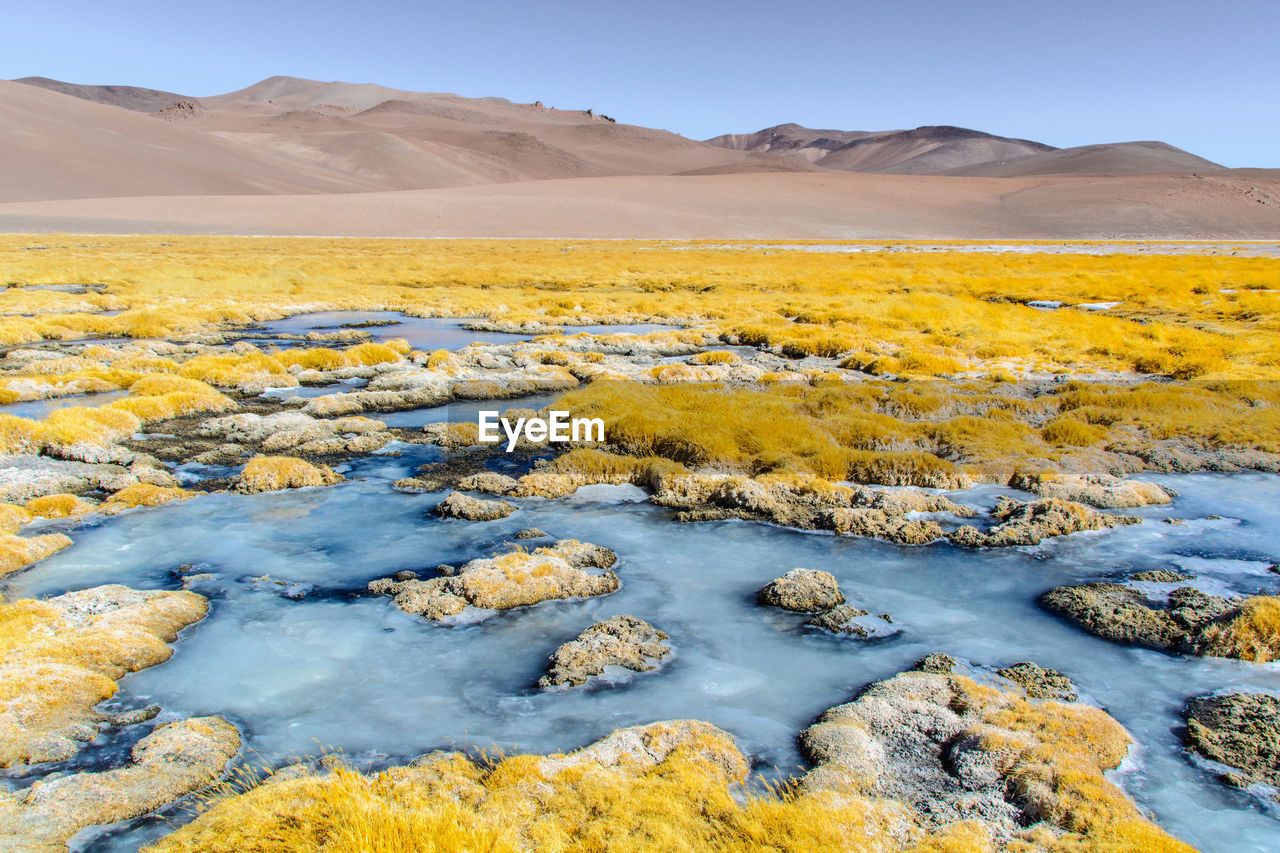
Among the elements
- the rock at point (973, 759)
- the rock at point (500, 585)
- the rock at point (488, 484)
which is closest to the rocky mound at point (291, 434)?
the rock at point (488, 484)

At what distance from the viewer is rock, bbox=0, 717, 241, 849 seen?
14.6 feet

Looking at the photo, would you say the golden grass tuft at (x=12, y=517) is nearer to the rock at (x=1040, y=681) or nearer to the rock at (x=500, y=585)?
the rock at (x=500, y=585)

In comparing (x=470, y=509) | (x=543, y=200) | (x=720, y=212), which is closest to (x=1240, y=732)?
(x=470, y=509)

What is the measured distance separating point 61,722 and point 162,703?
0.59m

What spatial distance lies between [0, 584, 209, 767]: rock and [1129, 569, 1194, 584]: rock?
28.6ft

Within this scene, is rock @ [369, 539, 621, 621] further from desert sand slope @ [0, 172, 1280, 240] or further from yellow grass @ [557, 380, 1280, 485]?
desert sand slope @ [0, 172, 1280, 240]

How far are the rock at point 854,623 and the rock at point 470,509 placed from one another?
13.7 ft

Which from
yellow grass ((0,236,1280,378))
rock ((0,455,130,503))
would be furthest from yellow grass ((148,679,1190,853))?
yellow grass ((0,236,1280,378))

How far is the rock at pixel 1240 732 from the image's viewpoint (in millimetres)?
5117

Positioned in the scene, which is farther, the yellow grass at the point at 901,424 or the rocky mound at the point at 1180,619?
the yellow grass at the point at 901,424

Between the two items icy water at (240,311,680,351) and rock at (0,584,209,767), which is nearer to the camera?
rock at (0,584,209,767)

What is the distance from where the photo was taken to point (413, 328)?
26.3m

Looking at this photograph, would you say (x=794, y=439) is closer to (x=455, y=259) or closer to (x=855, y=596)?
(x=855, y=596)

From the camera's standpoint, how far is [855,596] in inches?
305
